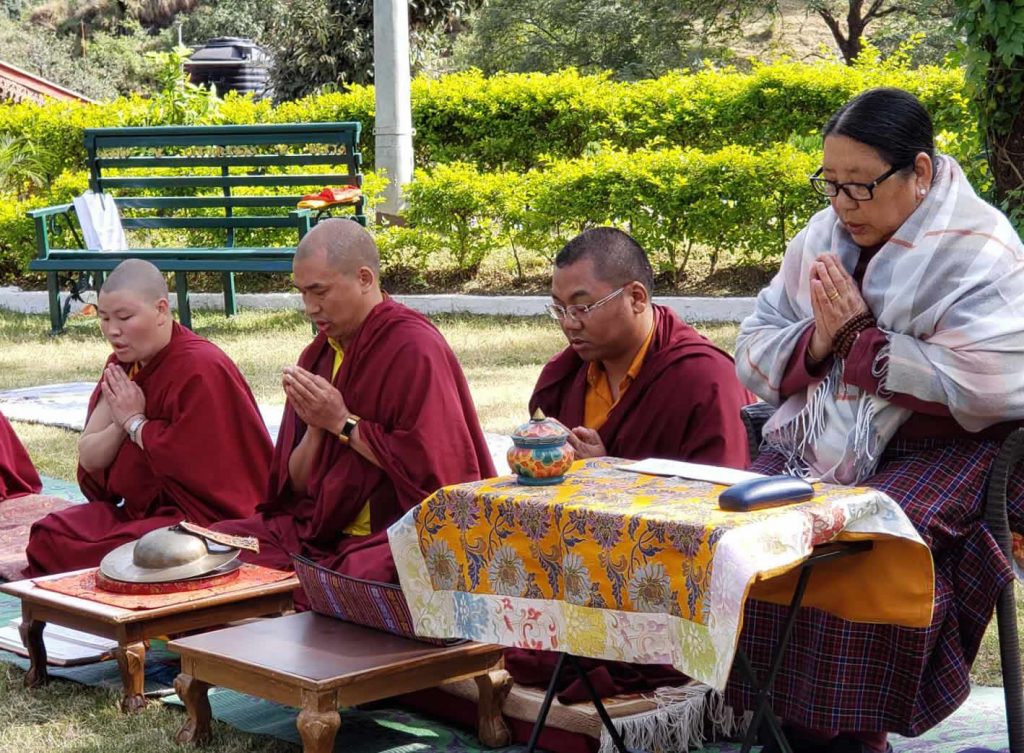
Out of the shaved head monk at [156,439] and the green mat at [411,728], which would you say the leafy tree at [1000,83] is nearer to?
the green mat at [411,728]

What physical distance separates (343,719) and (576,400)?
1.22m

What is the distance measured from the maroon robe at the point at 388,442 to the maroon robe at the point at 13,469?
2.31 metres

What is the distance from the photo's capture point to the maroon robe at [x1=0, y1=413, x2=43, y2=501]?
22.2ft

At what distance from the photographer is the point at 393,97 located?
1342 cm

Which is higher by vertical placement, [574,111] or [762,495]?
[574,111]

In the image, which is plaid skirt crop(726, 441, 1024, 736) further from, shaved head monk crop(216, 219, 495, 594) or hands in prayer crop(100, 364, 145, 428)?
hands in prayer crop(100, 364, 145, 428)

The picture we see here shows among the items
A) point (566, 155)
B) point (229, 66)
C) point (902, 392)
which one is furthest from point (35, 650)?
point (229, 66)

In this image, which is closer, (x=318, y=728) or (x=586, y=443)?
(x=318, y=728)

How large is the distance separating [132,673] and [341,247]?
1527mm

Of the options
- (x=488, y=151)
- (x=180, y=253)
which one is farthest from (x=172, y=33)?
(x=180, y=253)

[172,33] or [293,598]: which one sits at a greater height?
[172,33]

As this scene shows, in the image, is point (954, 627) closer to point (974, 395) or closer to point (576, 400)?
point (974, 395)

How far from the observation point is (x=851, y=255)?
3760mm

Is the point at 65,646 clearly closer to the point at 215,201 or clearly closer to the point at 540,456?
the point at 540,456
